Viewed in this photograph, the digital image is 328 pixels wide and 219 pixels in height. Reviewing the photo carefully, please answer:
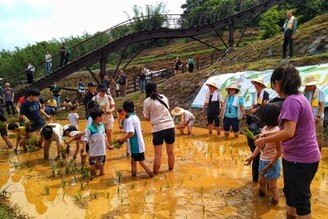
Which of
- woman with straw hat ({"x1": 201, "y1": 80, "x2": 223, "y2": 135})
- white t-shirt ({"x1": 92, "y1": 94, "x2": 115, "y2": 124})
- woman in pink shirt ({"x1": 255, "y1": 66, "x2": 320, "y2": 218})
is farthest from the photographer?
woman with straw hat ({"x1": 201, "y1": 80, "x2": 223, "y2": 135})

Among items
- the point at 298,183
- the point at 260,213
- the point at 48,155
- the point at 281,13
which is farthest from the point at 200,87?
the point at 281,13

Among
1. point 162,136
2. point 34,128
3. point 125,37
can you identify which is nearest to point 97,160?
point 162,136

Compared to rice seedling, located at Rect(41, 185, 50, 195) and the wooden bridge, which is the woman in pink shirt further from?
the wooden bridge

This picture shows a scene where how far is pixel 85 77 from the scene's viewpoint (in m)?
31.1

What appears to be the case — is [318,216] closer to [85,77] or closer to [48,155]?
[48,155]

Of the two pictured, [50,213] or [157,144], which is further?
[157,144]

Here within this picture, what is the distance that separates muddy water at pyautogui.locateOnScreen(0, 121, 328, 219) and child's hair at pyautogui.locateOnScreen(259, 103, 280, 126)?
4.03 feet

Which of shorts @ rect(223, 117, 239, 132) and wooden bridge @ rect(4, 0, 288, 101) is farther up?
wooden bridge @ rect(4, 0, 288, 101)

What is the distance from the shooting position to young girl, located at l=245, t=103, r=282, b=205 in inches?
172

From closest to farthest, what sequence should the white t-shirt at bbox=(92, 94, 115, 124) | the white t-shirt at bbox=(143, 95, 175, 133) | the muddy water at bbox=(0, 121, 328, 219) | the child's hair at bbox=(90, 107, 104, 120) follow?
the muddy water at bbox=(0, 121, 328, 219) → the white t-shirt at bbox=(143, 95, 175, 133) → the child's hair at bbox=(90, 107, 104, 120) → the white t-shirt at bbox=(92, 94, 115, 124)

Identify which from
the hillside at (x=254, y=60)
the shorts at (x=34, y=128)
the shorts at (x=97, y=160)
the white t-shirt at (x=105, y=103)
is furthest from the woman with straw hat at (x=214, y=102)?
the shorts at (x=34, y=128)

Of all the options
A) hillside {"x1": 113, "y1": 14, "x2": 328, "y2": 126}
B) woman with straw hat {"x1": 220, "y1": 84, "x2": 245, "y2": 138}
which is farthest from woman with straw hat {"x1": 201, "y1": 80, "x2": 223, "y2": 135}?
hillside {"x1": 113, "y1": 14, "x2": 328, "y2": 126}

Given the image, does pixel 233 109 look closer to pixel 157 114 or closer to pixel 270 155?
pixel 157 114

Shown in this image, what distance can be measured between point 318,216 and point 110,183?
3.36 metres
